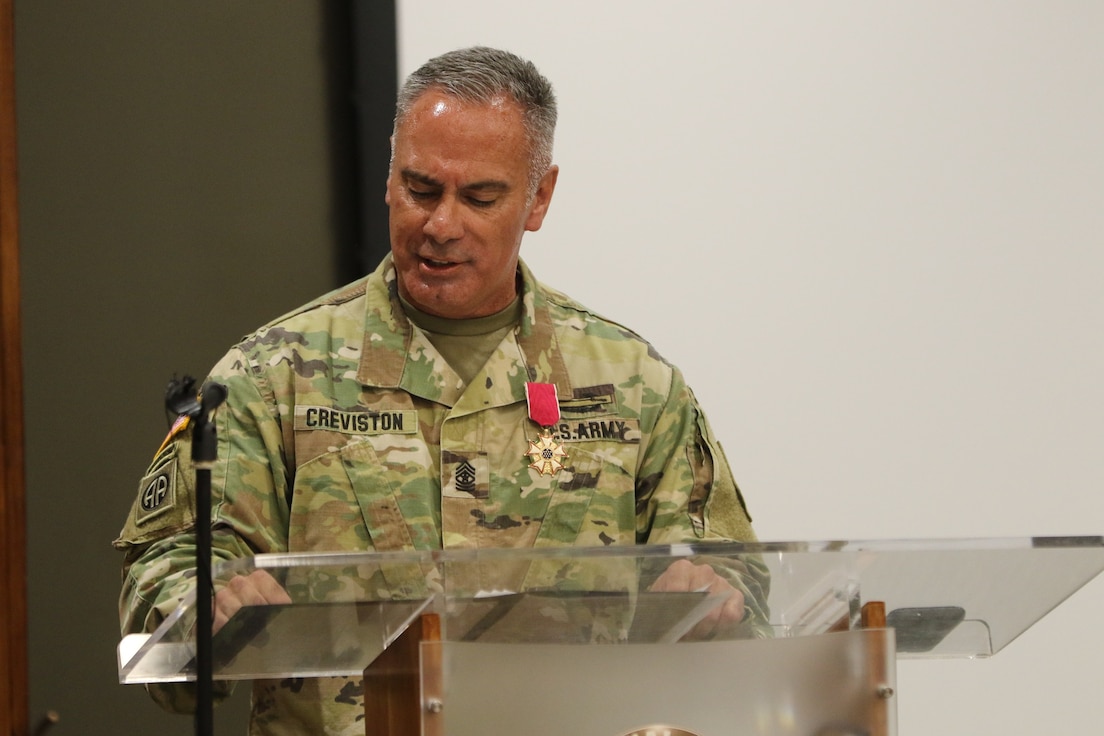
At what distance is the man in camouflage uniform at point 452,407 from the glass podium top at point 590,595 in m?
0.61

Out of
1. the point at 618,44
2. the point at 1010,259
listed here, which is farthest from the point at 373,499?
the point at 1010,259

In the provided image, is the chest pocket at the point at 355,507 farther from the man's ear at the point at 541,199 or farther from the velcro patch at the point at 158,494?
the man's ear at the point at 541,199

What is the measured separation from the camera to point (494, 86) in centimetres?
232

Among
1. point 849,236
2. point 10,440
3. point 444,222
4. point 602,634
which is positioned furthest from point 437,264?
point 849,236

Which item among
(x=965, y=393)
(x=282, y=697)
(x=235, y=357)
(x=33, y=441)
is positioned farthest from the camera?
(x=965, y=393)

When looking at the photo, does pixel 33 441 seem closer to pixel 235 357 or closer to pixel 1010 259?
pixel 235 357

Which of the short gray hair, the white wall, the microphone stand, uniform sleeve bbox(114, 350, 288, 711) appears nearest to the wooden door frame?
uniform sleeve bbox(114, 350, 288, 711)

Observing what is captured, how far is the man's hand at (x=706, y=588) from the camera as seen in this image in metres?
1.38

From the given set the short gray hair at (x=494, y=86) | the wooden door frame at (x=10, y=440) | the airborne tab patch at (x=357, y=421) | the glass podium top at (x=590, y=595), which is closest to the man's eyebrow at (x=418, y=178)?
the short gray hair at (x=494, y=86)

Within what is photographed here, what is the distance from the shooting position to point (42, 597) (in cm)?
247

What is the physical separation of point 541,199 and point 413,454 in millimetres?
517

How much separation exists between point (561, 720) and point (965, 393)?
7.08 ft

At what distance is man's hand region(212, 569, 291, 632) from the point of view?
4.38 feet

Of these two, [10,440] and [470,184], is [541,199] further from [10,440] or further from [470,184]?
[10,440]
